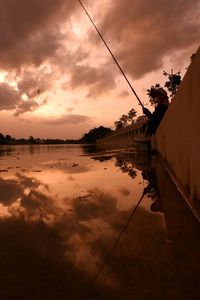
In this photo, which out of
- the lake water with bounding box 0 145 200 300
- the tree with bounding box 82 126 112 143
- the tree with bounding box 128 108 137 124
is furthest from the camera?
the tree with bounding box 82 126 112 143

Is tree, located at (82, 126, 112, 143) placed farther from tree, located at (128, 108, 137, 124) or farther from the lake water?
the lake water

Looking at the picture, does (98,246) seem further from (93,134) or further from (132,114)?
(93,134)

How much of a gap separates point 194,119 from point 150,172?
4450 millimetres

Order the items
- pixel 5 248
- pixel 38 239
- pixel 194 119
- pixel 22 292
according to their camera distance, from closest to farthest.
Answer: pixel 22 292 < pixel 5 248 < pixel 38 239 < pixel 194 119

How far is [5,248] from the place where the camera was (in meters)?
2.84

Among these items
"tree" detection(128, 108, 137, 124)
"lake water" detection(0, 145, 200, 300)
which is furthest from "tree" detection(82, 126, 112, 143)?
"lake water" detection(0, 145, 200, 300)

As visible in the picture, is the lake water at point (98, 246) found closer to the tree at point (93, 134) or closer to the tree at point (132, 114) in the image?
the tree at point (132, 114)

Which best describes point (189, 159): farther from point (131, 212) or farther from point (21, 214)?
point (21, 214)

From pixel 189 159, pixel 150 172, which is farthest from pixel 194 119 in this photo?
pixel 150 172

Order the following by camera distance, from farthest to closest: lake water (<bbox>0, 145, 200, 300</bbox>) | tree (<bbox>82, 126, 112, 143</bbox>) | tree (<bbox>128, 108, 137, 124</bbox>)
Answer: tree (<bbox>82, 126, 112, 143</bbox>) < tree (<bbox>128, 108, 137, 124</bbox>) < lake water (<bbox>0, 145, 200, 300</bbox>)

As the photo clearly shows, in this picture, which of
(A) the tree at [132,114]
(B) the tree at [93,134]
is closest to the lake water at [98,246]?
(A) the tree at [132,114]

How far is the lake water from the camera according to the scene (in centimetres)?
206

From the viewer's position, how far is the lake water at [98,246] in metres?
2.06

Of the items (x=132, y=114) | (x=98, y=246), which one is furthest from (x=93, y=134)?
Answer: (x=98, y=246)
